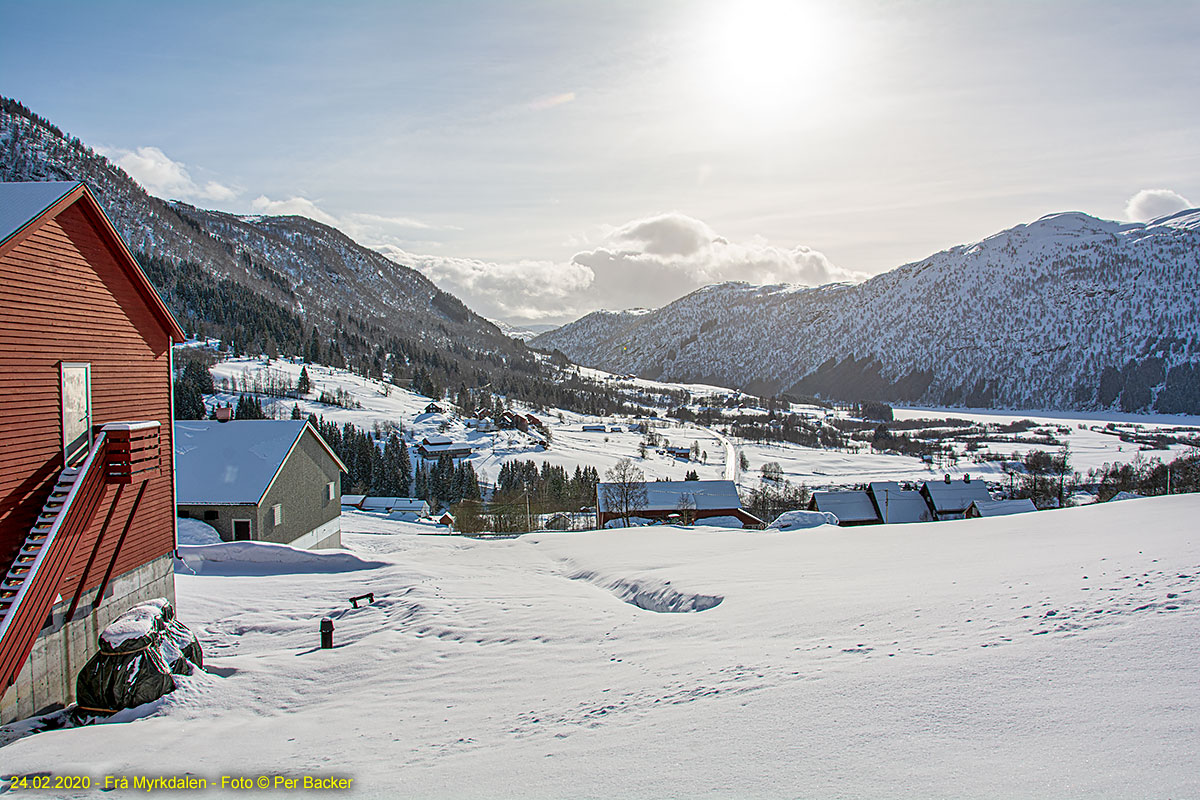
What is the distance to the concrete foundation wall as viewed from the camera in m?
10.5

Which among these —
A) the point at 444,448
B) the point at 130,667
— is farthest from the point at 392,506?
the point at 130,667

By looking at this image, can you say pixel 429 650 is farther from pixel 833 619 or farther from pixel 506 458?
pixel 506 458

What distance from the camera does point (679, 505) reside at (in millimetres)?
59312

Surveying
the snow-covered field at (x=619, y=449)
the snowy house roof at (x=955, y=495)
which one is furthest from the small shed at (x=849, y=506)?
the snow-covered field at (x=619, y=449)

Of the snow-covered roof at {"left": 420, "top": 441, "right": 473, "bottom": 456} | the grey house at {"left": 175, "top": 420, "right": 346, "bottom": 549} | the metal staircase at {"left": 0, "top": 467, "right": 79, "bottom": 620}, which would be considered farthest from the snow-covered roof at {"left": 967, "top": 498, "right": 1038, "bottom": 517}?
the snow-covered roof at {"left": 420, "top": 441, "right": 473, "bottom": 456}

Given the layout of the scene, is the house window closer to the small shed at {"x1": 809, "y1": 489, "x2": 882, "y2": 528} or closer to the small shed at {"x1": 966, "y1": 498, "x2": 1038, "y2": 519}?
the small shed at {"x1": 809, "y1": 489, "x2": 882, "y2": 528}

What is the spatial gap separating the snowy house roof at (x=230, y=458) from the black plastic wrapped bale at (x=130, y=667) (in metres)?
17.5

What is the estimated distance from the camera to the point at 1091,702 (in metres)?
5.89

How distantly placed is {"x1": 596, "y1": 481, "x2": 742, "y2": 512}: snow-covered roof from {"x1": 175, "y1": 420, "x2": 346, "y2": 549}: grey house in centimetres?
2999

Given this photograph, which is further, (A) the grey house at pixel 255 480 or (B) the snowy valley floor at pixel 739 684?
(A) the grey house at pixel 255 480

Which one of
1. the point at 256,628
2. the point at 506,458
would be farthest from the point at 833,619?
the point at 506,458

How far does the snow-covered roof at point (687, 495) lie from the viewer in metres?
59.2

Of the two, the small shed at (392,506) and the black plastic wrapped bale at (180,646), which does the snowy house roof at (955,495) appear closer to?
the small shed at (392,506)

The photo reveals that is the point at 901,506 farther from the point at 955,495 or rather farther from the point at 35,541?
the point at 35,541
